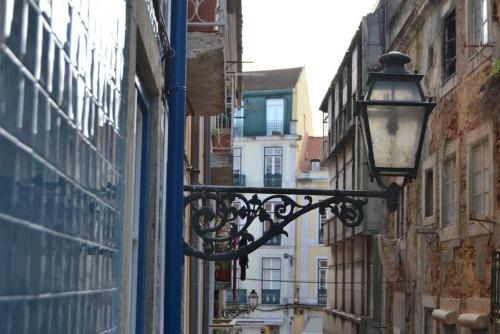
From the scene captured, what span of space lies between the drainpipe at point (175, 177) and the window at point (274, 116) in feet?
157

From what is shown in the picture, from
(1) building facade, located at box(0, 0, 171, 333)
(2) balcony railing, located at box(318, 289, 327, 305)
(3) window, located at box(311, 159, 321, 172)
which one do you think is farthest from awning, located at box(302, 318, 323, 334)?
(1) building facade, located at box(0, 0, 171, 333)

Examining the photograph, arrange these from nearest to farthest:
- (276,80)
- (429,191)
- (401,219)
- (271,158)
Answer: (429,191), (401,219), (271,158), (276,80)

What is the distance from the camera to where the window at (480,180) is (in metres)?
14.9

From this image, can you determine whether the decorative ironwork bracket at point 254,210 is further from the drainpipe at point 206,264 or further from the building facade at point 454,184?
the drainpipe at point 206,264

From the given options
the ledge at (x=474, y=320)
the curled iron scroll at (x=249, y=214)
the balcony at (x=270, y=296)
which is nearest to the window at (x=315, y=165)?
the balcony at (x=270, y=296)

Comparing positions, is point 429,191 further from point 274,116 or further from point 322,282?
point 274,116

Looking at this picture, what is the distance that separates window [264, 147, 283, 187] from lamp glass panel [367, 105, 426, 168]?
155ft

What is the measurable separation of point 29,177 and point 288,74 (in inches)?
2126

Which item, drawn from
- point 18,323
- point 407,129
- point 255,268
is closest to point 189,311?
point 407,129

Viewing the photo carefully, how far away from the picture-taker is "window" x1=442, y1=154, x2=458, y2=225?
17.0m

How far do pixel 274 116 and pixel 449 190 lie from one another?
122 ft

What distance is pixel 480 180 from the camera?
15438mm

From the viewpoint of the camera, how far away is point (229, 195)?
6711 mm

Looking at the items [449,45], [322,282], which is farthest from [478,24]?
[322,282]
